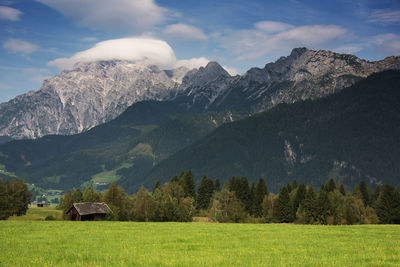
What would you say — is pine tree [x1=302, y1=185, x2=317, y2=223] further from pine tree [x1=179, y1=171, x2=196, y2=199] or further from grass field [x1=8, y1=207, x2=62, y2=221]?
grass field [x1=8, y1=207, x2=62, y2=221]

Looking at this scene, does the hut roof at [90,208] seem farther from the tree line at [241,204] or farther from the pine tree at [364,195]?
the pine tree at [364,195]

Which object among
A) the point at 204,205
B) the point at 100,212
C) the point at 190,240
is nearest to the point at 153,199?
the point at 100,212

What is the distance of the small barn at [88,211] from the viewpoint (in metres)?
86.6

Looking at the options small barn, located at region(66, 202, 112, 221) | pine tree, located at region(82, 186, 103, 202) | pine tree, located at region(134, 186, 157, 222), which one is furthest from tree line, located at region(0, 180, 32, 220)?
pine tree, located at region(134, 186, 157, 222)

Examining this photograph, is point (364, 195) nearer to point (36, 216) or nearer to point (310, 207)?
point (310, 207)

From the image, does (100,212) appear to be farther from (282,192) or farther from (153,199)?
(282,192)

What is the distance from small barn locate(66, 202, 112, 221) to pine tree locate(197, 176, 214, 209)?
47.0 m

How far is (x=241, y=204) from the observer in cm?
11794

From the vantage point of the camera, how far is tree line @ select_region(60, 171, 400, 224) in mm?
98750

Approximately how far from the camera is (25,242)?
38.9 m

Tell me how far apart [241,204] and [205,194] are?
1908 cm

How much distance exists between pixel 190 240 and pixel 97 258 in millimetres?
14051

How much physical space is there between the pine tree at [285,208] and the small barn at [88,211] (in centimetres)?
5089

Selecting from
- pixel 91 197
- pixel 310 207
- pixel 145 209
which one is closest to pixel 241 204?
pixel 310 207
